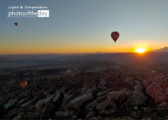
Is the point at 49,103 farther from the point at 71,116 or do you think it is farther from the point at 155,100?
the point at 155,100

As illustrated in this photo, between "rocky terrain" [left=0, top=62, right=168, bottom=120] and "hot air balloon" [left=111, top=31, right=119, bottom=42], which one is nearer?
"rocky terrain" [left=0, top=62, right=168, bottom=120]

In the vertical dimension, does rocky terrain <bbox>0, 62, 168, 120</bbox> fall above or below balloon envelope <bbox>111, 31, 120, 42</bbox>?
below

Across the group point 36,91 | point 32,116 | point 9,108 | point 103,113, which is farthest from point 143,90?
point 9,108

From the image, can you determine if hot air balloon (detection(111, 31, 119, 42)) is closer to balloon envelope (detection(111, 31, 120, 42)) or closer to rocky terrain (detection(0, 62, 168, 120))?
balloon envelope (detection(111, 31, 120, 42))

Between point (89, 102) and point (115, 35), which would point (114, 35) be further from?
point (89, 102)

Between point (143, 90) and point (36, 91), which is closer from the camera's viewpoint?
point (143, 90)

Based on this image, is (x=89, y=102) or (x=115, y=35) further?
(x=115, y=35)

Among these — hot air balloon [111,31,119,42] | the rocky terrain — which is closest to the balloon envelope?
hot air balloon [111,31,119,42]

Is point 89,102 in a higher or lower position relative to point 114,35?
lower

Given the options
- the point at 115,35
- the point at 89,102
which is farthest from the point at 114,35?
the point at 89,102

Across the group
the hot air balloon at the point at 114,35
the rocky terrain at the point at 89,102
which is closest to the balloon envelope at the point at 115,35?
the hot air balloon at the point at 114,35

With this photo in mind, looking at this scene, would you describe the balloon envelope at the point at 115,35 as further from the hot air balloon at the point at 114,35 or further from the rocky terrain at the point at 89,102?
the rocky terrain at the point at 89,102
